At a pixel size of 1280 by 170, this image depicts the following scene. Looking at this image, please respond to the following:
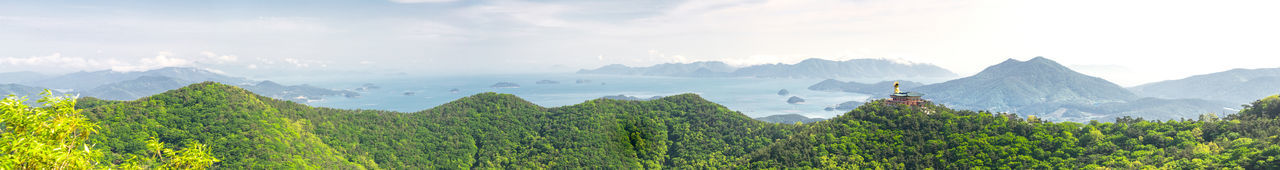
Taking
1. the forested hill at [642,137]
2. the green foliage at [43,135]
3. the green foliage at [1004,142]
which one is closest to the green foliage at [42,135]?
the green foliage at [43,135]

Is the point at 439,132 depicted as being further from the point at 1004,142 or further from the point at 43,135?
the point at 43,135

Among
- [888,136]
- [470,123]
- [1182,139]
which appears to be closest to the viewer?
[1182,139]

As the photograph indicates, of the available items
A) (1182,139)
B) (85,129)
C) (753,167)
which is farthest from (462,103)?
(1182,139)

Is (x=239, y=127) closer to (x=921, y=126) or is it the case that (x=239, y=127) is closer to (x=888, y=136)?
(x=888, y=136)

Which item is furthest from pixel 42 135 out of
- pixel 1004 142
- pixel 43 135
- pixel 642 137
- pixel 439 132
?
pixel 1004 142

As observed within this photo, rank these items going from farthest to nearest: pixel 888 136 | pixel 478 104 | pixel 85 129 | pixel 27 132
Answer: pixel 478 104 < pixel 888 136 < pixel 85 129 < pixel 27 132

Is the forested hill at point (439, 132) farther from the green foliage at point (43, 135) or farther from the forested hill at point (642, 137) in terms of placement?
the green foliage at point (43, 135)

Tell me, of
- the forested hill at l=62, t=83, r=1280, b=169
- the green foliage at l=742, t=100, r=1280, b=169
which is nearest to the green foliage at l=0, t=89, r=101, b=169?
the forested hill at l=62, t=83, r=1280, b=169
